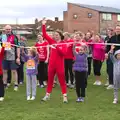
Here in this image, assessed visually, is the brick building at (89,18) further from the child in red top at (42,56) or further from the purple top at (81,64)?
the purple top at (81,64)

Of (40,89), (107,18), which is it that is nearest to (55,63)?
(40,89)

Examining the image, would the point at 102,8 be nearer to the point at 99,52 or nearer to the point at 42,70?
the point at 99,52

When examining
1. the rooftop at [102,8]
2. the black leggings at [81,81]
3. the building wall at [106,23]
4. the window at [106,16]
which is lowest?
the black leggings at [81,81]

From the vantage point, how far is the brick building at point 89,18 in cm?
7313

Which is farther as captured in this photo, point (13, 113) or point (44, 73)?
point (44, 73)

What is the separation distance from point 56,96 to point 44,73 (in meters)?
2.24

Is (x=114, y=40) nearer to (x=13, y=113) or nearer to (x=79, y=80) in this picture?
(x=79, y=80)

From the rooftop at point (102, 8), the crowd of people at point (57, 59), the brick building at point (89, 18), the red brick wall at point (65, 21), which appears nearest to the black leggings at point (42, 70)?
the crowd of people at point (57, 59)

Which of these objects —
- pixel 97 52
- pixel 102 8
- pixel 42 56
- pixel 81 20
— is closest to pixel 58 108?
pixel 42 56

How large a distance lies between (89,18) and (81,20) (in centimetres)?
255

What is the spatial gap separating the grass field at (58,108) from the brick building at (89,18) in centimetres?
6176

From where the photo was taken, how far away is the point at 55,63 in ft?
30.2

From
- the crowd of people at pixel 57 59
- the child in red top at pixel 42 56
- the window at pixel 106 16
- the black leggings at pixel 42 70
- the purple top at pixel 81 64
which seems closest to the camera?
the crowd of people at pixel 57 59

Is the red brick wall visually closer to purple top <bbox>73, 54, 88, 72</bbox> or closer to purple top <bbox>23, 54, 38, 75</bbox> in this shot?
purple top <bbox>23, 54, 38, 75</bbox>
